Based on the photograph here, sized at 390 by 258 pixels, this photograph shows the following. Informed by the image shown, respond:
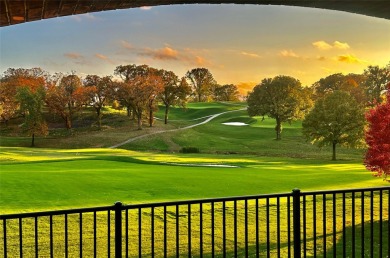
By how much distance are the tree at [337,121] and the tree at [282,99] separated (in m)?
11.7

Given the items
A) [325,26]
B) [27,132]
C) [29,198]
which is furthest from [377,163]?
[325,26]

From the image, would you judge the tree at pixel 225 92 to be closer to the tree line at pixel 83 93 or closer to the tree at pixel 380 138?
the tree line at pixel 83 93

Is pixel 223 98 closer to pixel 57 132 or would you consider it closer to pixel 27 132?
pixel 57 132

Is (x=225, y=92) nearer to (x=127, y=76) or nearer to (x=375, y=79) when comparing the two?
(x=375, y=79)

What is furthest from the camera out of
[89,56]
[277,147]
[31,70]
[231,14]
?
[89,56]

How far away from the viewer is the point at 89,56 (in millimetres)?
71250

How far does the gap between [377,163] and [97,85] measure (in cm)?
3929

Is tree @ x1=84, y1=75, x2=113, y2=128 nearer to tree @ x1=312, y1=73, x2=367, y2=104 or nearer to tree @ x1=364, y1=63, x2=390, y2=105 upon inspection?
tree @ x1=312, y1=73, x2=367, y2=104

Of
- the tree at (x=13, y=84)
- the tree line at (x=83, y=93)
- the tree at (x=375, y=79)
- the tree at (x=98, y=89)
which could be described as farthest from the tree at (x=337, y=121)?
the tree at (x=13, y=84)

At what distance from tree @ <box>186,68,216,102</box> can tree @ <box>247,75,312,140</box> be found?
2937 centimetres

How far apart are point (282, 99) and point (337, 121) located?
13879 mm

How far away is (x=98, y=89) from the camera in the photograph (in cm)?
4681

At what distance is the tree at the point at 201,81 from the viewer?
2916 inches

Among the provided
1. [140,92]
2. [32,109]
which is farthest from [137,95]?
[32,109]
